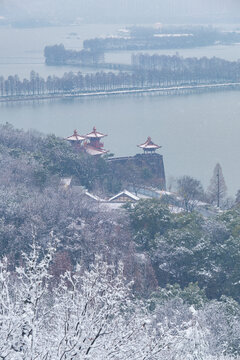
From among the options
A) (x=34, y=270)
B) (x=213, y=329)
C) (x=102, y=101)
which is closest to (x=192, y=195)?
(x=213, y=329)

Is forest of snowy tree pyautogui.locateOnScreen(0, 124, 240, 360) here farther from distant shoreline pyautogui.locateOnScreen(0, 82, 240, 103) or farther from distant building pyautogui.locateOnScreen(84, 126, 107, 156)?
distant shoreline pyautogui.locateOnScreen(0, 82, 240, 103)

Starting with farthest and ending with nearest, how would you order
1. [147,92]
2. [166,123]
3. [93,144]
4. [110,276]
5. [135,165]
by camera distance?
1. [147,92]
2. [166,123]
3. [93,144]
4. [135,165]
5. [110,276]

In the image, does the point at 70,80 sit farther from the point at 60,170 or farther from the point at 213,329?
the point at 213,329

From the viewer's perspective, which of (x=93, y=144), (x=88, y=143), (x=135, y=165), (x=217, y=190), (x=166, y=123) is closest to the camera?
(x=217, y=190)

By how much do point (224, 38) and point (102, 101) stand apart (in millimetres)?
14810

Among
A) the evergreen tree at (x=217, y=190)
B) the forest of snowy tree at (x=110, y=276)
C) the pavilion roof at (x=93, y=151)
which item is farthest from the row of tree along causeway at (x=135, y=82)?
the forest of snowy tree at (x=110, y=276)

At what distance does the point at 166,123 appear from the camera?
11.7 metres

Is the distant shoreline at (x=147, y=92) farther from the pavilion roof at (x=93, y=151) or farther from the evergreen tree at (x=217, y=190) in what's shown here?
the evergreen tree at (x=217, y=190)

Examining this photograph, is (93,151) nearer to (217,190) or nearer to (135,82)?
(217,190)

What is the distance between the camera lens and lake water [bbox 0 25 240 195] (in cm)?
863

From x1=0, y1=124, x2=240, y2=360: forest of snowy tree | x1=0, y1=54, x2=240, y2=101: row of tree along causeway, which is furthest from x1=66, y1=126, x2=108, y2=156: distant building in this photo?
x1=0, y1=54, x2=240, y2=101: row of tree along causeway

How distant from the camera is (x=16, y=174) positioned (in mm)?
5414

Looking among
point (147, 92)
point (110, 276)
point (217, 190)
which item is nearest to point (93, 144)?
point (217, 190)

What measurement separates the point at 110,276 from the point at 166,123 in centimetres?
887
